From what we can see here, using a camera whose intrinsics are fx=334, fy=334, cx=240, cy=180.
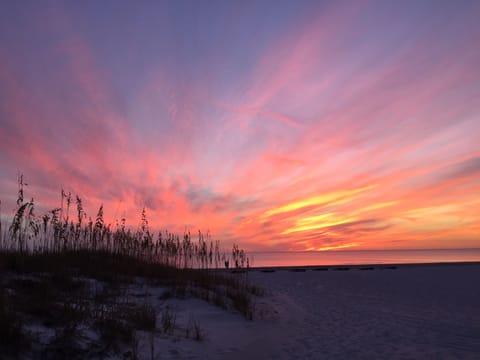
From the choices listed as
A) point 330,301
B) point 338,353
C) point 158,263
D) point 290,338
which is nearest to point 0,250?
point 158,263

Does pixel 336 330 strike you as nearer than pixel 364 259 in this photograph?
Yes

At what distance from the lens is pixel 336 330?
31.8 feet

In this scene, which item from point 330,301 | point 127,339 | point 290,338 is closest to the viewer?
point 127,339

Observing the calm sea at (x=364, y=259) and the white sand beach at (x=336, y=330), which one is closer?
the white sand beach at (x=336, y=330)

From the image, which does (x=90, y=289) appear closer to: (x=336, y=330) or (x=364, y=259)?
(x=336, y=330)

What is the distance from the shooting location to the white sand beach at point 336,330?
7457 mm

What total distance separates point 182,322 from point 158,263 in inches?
292

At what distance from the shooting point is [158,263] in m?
16.0

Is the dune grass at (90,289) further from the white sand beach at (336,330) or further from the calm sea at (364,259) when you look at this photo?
the calm sea at (364,259)

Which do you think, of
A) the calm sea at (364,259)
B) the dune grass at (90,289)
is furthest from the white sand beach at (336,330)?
the calm sea at (364,259)

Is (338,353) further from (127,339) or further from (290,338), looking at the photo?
(127,339)

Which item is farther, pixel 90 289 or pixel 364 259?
pixel 364 259

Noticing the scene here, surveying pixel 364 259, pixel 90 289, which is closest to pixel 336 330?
pixel 90 289

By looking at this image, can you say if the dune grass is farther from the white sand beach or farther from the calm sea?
the calm sea
